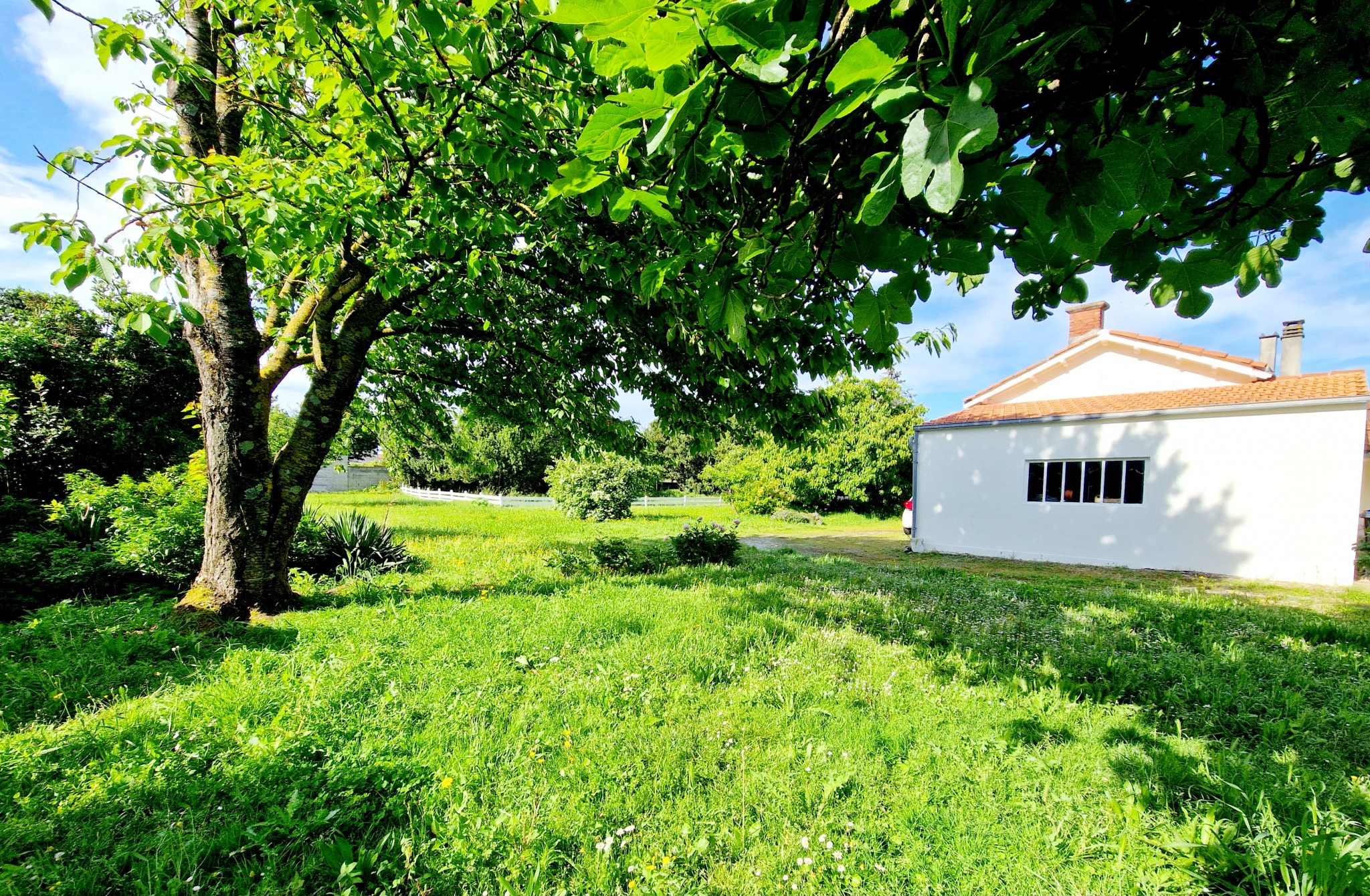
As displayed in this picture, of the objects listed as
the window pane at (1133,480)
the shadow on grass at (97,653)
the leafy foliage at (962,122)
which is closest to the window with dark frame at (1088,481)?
the window pane at (1133,480)

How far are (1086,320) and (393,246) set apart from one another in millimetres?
18131

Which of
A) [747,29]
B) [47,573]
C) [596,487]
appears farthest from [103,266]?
[596,487]

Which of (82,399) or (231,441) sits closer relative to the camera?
(231,441)

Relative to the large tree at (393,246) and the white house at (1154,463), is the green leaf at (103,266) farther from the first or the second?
the white house at (1154,463)

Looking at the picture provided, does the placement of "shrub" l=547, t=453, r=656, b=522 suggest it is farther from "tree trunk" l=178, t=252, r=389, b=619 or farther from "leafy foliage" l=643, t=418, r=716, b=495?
"leafy foliage" l=643, t=418, r=716, b=495

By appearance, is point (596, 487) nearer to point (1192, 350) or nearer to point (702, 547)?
point (702, 547)

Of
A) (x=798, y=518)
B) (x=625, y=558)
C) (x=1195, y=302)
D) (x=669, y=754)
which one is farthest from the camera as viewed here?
(x=798, y=518)

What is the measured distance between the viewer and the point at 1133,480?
11.1m

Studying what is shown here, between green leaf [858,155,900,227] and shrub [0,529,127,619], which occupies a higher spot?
green leaf [858,155,900,227]

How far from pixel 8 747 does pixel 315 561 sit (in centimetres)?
592

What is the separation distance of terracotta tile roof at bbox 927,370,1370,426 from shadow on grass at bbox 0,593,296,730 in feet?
48.5

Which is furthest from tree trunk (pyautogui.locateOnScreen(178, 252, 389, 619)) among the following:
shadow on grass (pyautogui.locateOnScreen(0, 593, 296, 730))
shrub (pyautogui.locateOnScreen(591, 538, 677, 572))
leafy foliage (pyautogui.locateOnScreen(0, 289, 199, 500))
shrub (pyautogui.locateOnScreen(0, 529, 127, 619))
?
leafy foliage (pyautogui.locateOnScreen(0, 289, 199, 500))

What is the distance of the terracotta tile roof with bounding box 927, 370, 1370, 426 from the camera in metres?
9.41

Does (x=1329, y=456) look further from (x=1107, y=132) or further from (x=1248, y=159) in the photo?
(x=1107, y=132)
